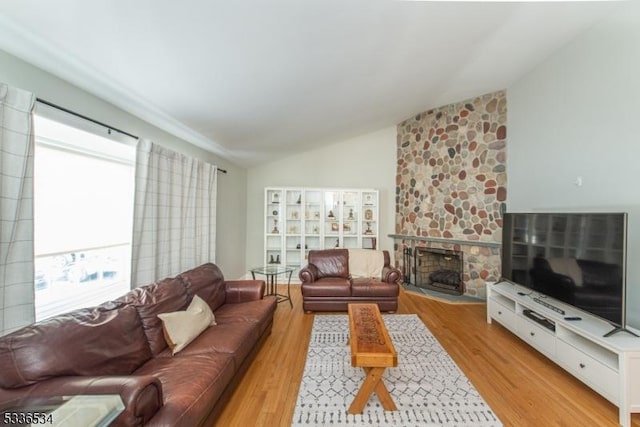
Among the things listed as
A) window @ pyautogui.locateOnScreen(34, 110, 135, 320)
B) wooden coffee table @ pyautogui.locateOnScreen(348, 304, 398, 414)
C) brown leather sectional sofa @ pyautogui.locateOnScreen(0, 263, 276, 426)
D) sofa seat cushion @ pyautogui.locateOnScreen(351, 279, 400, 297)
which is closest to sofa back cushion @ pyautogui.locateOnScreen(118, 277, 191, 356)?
brown leather sectional sofa @ pyautogui.locateOnScreen(0, 263, 276, 426)

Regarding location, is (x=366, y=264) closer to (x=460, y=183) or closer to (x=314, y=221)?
(x=314, y=221)

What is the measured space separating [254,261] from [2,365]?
4526mm

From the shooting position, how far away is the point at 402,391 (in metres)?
2.07

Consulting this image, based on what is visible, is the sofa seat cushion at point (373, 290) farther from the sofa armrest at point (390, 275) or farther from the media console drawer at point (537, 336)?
the media console drawer at point (537, 336)

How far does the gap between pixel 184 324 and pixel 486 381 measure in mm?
2569

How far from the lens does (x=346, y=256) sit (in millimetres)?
4355

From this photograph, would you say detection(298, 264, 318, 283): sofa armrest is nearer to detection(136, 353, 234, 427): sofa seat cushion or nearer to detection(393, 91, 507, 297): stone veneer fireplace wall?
detection(136, 353, 234, 427): sofa seat cushion

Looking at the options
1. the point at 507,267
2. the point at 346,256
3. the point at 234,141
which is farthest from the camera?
the point at 346,256

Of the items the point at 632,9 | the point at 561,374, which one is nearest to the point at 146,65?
the point at 632,9

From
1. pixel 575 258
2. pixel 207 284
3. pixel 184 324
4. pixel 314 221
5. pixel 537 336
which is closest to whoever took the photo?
pixel 184 324

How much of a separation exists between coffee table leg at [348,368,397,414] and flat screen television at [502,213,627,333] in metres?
1.82

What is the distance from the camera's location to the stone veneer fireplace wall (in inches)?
162

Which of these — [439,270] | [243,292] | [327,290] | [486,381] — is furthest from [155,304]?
[439,270]

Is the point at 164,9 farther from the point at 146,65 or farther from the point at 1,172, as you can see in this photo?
the point at 1,172
